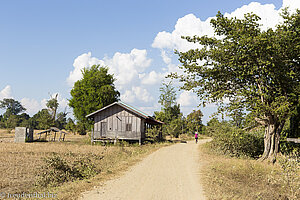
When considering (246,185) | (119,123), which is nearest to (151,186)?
(246,185)

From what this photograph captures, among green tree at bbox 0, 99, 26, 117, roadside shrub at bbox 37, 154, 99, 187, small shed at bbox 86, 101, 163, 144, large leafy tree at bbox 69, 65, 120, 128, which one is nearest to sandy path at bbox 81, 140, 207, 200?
roadside shrub at bbox 37, 154, 99, 187

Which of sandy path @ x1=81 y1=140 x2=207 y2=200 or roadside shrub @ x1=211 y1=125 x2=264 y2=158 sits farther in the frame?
roadside shrub @ x1=211 y1=125 x2=264 y2=158

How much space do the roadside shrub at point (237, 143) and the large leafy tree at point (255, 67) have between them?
2.96 metres

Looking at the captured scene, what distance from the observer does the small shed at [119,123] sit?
100 feet

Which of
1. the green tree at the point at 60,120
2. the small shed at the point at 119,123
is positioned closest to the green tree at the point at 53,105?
the green tree at the point at 60,120

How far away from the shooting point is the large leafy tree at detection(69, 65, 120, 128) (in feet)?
142

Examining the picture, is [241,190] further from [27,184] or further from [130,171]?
[27,184]

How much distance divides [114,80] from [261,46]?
118ft

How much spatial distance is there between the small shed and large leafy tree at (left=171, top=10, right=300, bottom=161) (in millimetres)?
13316

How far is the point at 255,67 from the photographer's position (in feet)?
50.4

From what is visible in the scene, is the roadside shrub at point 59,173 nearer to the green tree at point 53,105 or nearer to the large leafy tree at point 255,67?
the large leafy tree at point 255,67

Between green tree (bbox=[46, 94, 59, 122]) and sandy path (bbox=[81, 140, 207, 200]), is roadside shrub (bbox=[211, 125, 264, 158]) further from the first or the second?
green tree (bbox=[46, 94, 59, 122])

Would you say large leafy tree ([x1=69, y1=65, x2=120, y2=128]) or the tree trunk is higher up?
large leafy tree ([x1=69, y1=65, x2=120, y2=128])

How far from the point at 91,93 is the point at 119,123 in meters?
14.5
